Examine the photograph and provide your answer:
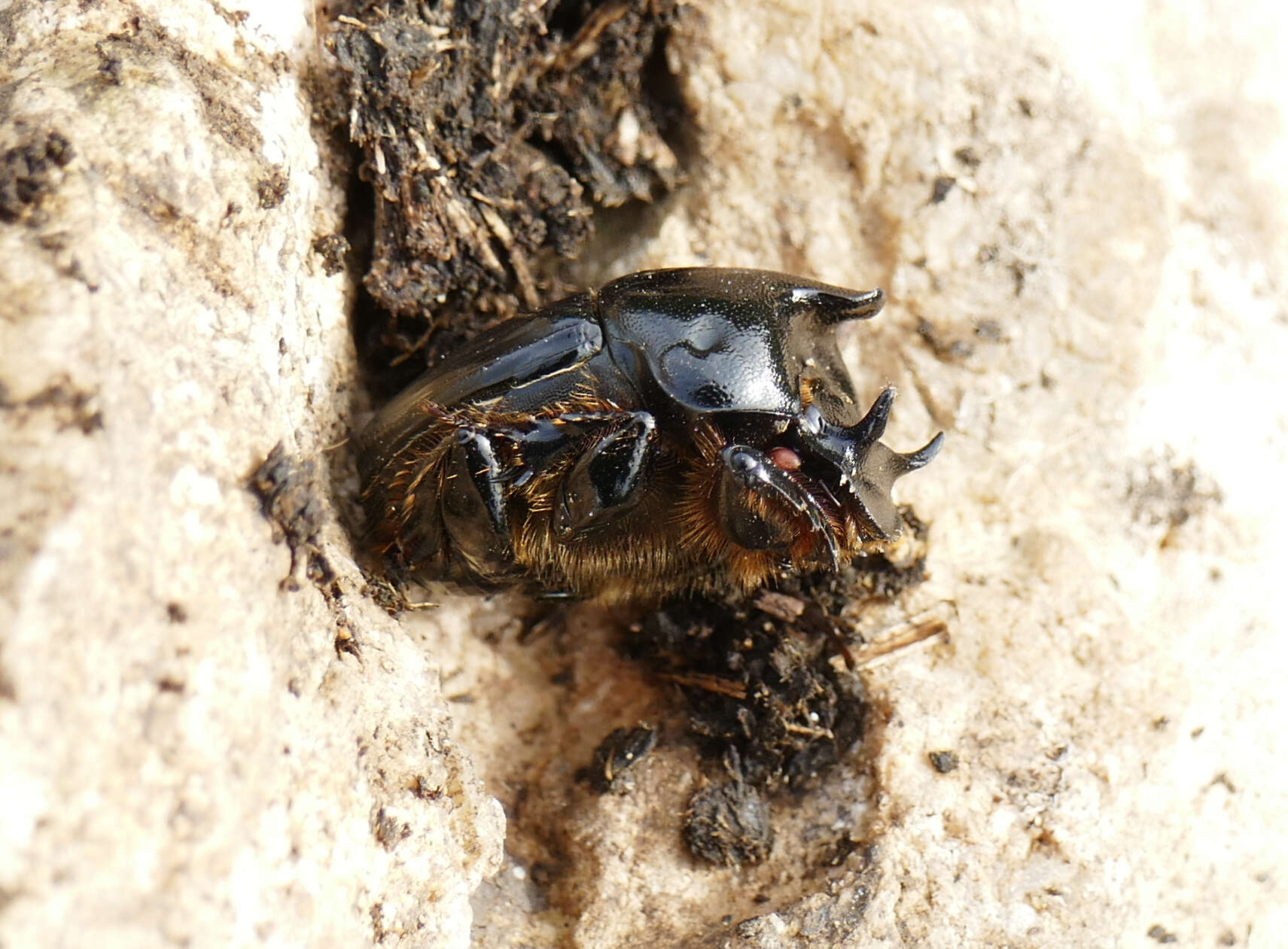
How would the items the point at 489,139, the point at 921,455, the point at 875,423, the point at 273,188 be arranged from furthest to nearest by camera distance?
the point at 489,139 → the point at 921,455 → the point at 875,423 → the point at 273,188

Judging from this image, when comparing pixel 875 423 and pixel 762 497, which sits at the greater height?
pixel 875 423

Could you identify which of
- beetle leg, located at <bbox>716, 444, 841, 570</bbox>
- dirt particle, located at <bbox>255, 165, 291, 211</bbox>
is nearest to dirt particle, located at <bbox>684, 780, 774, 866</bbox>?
beetle leg, located at <bbox>716, 444, 841, 570</bbox>

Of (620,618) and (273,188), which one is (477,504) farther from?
(273,188)

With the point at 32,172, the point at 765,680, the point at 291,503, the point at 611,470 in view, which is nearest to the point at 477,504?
the point at 611,470

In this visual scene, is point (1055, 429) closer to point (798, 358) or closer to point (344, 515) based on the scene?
point (798, 358)

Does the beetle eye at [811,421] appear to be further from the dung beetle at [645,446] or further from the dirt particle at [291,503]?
the dirt particle at [291,503]

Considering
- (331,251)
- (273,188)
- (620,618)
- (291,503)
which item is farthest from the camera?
(620,618)

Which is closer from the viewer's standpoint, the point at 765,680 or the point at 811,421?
the point at 811,421

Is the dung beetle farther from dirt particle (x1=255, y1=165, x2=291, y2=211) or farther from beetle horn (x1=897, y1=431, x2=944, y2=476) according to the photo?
dirt particle (x1=255, y1=165, x2=291, y2=211)

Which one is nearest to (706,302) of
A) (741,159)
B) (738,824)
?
(741,159)
